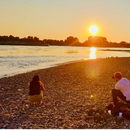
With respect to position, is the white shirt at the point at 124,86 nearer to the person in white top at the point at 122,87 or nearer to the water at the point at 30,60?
the person in white top at the point at 122,87

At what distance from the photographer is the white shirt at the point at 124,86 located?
7.60 meters

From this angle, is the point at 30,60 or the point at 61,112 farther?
the point at 30,60

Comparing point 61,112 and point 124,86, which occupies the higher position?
point 124,86

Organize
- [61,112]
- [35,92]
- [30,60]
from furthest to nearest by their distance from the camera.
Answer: [30,60] → [35,92] → [61,112]

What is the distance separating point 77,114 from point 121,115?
2.15 m

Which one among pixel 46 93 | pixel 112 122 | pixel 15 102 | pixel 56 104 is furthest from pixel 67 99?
pixel 112 122

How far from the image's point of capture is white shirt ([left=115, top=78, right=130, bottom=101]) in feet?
24.9

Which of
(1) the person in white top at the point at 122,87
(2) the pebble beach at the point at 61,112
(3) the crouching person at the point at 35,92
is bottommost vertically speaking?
(2) the pebble beach at the point at 61,112

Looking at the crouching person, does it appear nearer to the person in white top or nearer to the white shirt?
the person in white top

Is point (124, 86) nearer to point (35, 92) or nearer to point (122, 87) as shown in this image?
point (122, 87)

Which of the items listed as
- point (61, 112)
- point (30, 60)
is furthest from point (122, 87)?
point (30, 60)

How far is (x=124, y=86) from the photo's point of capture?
25.0 feet

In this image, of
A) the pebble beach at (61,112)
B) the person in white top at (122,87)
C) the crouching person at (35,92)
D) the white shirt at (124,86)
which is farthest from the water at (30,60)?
the white shirt at (124,86)

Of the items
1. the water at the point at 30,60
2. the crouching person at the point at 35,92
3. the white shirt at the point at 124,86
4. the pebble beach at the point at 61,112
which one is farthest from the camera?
the water at the point at 30,60
